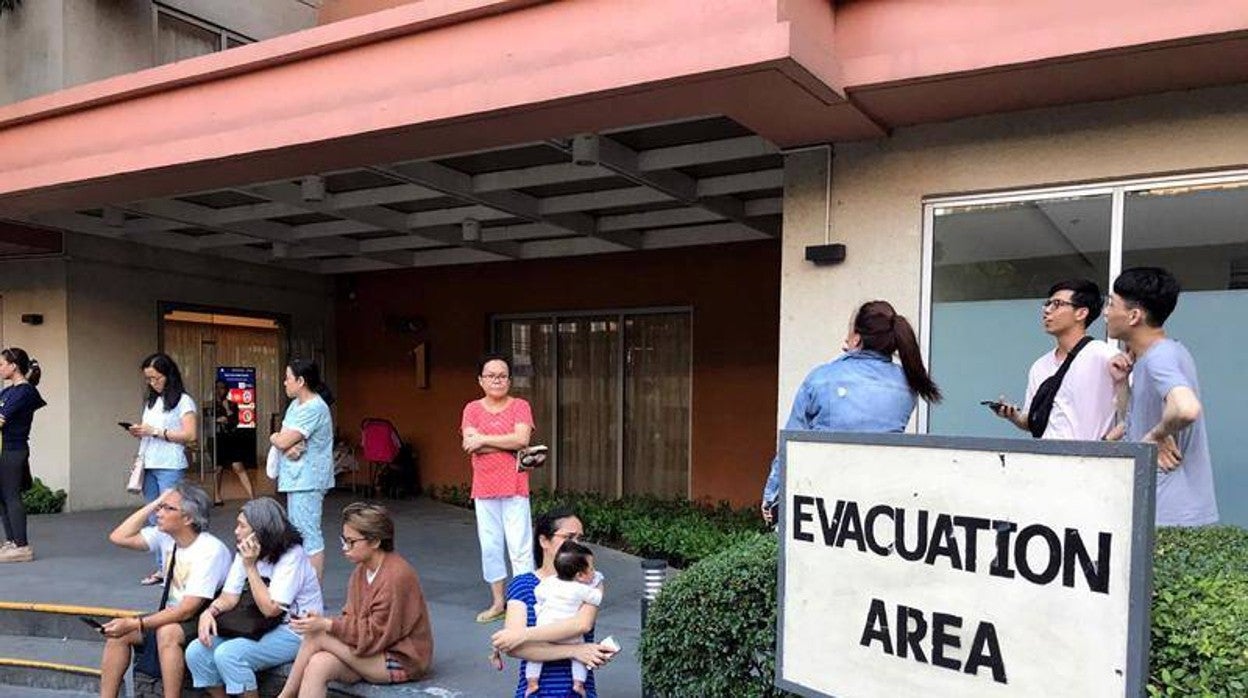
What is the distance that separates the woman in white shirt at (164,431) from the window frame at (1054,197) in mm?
A: 5024

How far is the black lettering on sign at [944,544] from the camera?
2.13 m

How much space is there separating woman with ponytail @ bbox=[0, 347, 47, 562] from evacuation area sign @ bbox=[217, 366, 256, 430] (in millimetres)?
4039

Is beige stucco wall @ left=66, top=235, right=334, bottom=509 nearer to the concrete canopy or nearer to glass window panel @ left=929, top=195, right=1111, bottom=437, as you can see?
the concrete canopy

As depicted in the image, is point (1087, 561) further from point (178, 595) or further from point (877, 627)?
point (178, 595)

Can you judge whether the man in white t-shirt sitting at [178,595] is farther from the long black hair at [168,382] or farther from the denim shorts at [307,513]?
the long black hair at [168,382]

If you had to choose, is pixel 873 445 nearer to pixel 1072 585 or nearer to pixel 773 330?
pixel 1072 585

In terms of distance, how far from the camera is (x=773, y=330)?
9.22 metres

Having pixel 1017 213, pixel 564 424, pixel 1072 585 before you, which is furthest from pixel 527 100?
pixel 564 424

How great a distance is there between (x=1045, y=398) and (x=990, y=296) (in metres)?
1.48

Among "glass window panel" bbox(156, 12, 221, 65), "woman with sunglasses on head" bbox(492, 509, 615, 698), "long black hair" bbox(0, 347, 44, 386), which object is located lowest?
"woman with sunglasses on head" bbox(492, 509, 615, 698)

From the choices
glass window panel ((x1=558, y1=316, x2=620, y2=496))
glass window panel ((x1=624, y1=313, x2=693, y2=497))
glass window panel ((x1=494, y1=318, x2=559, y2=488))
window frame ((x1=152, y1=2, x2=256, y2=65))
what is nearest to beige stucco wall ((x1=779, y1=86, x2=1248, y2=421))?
glass window panel ((x1=624, y1=313, x2=693, y2=497))

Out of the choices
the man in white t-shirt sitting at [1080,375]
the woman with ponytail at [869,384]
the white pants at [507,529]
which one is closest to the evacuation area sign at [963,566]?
the woman with ponytail at [869,384]

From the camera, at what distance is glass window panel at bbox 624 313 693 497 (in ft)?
32.5

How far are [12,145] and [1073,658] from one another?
8323 mm
